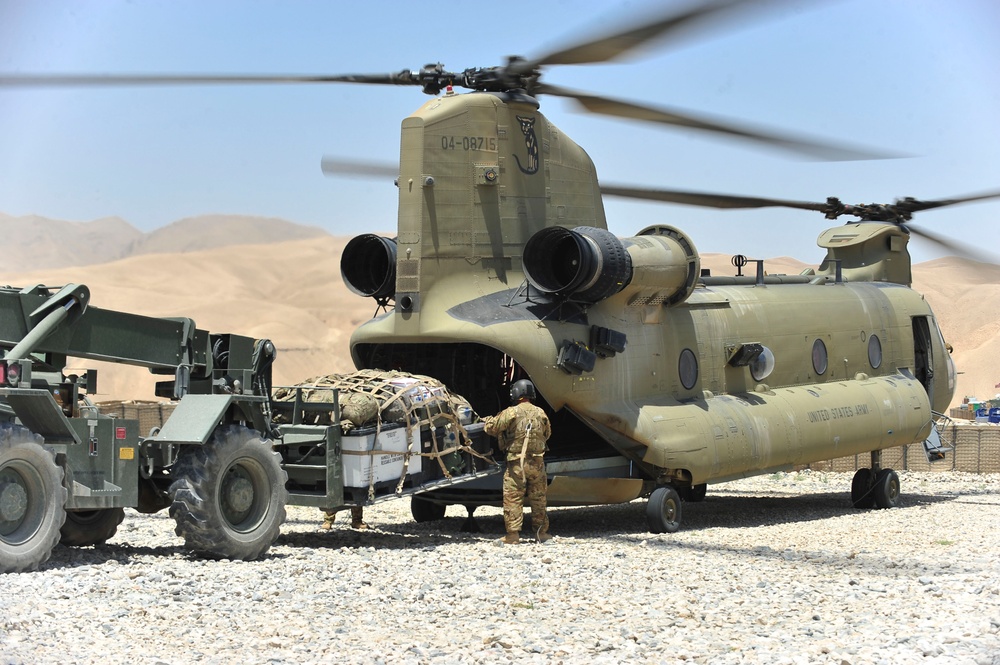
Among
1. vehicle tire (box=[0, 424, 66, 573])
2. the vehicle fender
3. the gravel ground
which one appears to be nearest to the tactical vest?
the gravel ground

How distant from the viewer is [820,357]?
1755 centimetres

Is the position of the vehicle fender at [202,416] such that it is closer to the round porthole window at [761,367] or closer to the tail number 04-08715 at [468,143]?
the tail number 04-08715 at [468,143]

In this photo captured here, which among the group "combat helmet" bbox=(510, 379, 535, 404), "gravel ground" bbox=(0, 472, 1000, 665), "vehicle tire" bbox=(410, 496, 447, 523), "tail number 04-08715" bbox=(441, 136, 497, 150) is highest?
"tail number 04-08715" bbox=(441, 136, 497, 150)

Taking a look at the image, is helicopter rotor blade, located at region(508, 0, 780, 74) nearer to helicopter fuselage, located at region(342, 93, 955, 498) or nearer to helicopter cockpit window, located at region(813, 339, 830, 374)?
helicopter fuselage, located at region(342, 93, 955, 498)

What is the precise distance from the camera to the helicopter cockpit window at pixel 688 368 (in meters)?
15.4

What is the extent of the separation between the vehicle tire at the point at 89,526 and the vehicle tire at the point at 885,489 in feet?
34.9

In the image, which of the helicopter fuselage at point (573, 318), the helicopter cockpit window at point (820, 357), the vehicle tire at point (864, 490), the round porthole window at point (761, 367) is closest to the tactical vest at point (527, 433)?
the helicopter fuselage at point (573, 318)

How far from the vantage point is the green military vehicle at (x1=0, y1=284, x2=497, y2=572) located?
9.52 metres

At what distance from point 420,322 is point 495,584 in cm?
424

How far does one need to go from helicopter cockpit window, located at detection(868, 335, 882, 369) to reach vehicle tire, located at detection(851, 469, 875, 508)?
1.65m

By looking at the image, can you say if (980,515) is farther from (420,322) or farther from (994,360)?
(994,360)

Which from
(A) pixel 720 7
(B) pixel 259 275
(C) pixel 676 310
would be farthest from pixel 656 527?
(B) pixel 259 275

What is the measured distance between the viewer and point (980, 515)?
1628cm

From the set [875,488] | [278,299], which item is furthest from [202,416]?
[278,299]
